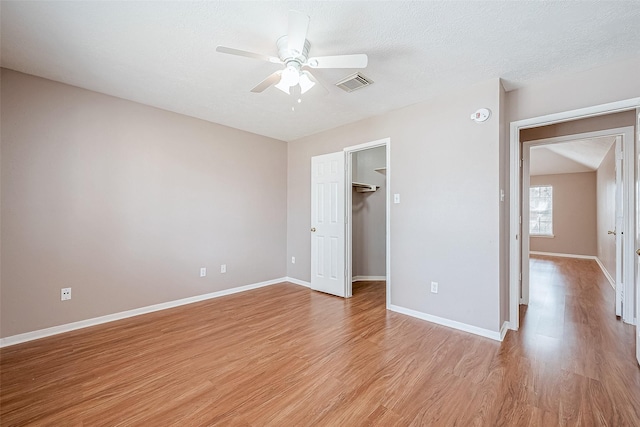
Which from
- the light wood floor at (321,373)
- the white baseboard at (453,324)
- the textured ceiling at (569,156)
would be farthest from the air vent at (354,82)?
the textured ceiling at (569,156)

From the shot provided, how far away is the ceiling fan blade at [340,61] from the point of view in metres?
1.79

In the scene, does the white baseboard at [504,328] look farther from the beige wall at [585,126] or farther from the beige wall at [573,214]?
the beige wall at [573,214]

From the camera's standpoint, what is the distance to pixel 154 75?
8.28 ft

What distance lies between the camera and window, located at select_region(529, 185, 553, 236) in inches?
306

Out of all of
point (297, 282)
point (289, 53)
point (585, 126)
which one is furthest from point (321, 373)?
point (585, 126)

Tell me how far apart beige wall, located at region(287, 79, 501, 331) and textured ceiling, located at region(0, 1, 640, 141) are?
0.33 m

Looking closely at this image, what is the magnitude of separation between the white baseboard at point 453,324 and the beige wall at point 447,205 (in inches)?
1.8

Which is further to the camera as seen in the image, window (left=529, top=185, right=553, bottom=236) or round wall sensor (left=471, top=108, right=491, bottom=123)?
window (left=529, top=185, right=553, bottom=236)

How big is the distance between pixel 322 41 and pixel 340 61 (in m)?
0.28

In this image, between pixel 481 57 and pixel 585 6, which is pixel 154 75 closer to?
pixel 481 57

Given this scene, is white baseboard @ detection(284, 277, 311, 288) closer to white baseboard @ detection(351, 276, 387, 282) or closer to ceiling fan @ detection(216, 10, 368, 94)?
white baseboard @ detection(351, 276, 387, 282)

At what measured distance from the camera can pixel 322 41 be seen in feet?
6.45

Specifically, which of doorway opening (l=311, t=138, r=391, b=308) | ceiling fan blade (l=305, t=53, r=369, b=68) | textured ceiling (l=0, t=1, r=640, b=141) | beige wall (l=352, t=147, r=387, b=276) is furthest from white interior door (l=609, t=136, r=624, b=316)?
ceiling fan blade (l=305, t=53, r=369, b=68)

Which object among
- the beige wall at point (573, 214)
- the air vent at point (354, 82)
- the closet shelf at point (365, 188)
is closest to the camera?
the air vent at point (354, 82)
